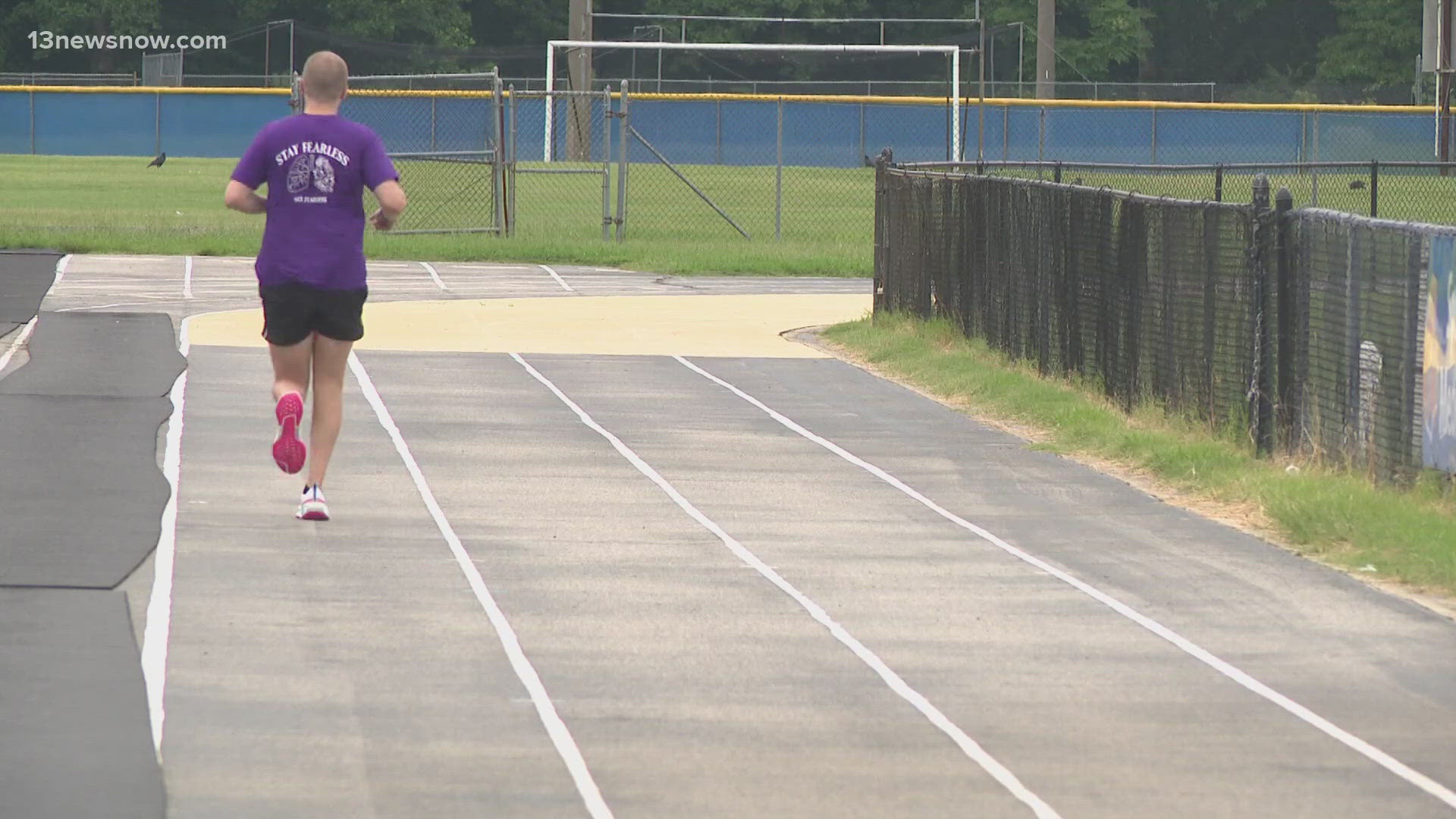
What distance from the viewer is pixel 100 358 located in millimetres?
13836

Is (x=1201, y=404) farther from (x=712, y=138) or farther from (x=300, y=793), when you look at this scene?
(x=712, y=138)

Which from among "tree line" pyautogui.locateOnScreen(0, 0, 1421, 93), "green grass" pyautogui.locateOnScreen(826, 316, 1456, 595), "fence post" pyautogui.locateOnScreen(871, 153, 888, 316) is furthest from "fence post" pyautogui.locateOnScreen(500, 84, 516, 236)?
"tree line" pyautogui.locateOnScreen(0, 0, 1421, 93)

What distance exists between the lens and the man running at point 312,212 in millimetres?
8328

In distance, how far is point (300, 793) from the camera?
17.4ft

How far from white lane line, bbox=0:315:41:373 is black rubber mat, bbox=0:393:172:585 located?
2.04 metres

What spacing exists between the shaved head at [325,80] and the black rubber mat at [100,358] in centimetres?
425

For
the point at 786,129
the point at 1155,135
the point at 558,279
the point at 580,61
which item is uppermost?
the point at 580,61

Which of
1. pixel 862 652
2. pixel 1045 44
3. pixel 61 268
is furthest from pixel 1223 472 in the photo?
pixel 1045 44

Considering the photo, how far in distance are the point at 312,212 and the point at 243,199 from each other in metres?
0.28

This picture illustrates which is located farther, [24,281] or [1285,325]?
[24,281]

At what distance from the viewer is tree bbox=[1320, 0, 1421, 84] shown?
7031cm

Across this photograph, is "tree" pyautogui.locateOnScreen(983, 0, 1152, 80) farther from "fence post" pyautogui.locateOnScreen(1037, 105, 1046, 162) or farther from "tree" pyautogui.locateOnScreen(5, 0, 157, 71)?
"tree" pyautogui.locateOnScreen(5, 0, 157, 71)

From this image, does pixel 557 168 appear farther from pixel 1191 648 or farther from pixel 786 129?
pixel 1191 648

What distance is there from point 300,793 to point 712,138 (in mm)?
47731
